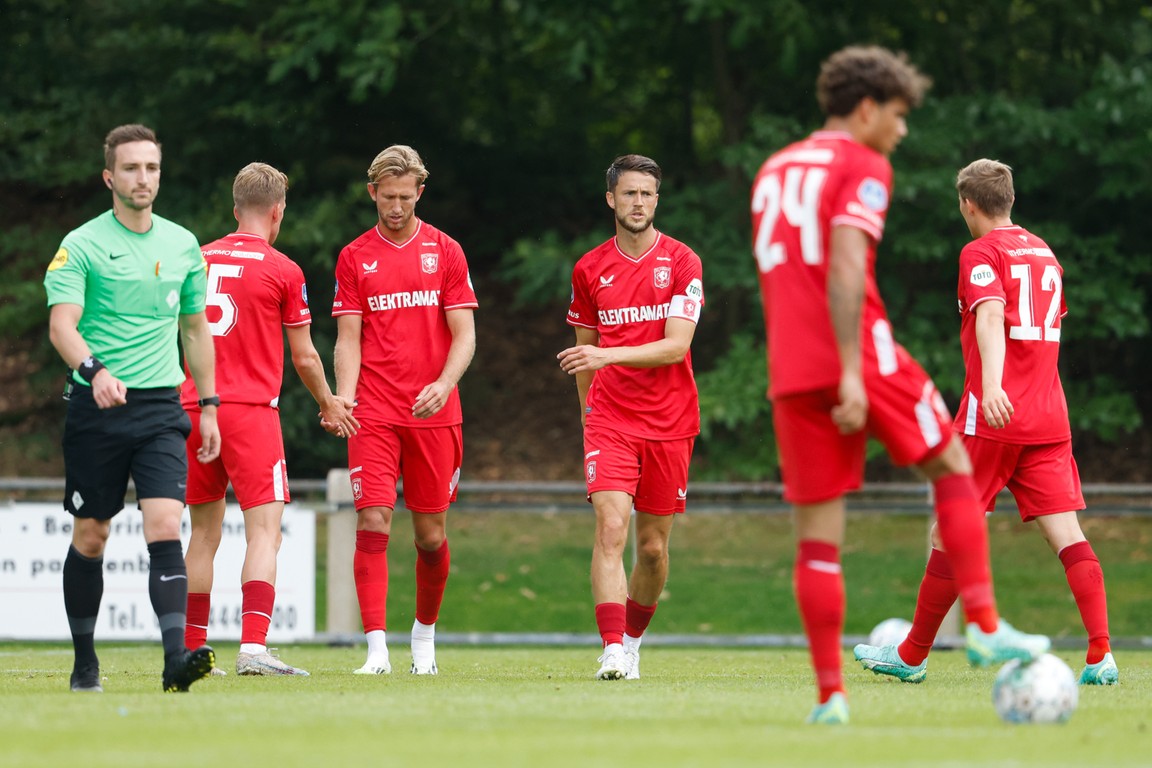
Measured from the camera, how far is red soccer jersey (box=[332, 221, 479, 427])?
29.2 feet

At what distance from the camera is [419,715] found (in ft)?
19.2

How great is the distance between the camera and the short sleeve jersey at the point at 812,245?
18.3 feet

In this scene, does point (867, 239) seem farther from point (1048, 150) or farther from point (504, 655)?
point (1048, 150)

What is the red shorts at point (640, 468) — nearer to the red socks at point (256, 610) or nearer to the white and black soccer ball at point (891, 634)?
the white and black soccer ball at point (891, 634)

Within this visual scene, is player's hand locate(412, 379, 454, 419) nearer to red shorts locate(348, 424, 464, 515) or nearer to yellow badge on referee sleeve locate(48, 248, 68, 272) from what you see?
red shorts locate(348, 424, 464, 515)

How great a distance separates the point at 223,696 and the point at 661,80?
16.4m

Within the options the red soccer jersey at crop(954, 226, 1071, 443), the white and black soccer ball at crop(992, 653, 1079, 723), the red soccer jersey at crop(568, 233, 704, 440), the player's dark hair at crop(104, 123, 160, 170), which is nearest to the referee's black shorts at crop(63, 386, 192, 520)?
the player's dark hair at crop(104, 123, 160, 170)

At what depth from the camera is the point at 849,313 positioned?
17.9 feet

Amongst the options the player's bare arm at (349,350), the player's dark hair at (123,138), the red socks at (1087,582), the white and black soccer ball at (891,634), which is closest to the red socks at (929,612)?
the white and black soccer ball at (891,634)

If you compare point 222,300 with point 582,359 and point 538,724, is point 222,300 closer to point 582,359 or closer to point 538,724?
point 582,359

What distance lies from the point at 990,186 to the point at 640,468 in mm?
2257

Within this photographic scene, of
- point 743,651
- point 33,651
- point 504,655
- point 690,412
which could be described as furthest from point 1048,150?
point 33,651

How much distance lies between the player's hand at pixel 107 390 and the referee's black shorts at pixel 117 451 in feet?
0.96

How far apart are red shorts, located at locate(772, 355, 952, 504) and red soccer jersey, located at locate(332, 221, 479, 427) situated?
355 cm
